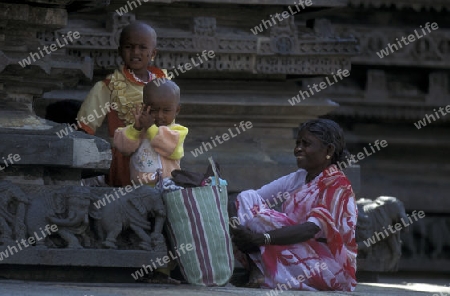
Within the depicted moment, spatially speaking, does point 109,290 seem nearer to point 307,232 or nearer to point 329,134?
point 307,232

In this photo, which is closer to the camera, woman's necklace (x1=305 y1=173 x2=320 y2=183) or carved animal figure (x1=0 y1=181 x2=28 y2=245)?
carved animal figure (x1=0 y1=181 x2=28 y2=245)

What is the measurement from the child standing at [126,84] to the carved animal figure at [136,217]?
0.95m

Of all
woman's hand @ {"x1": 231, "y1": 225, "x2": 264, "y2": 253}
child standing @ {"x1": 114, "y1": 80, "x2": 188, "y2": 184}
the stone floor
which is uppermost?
child standing @ {"x1": 114, "y1": 80, "x2": 188, "y2": 184}

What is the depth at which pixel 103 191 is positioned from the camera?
337 inches

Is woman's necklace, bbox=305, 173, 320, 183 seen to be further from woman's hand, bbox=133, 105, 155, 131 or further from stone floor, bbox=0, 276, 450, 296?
woman's hand, bbox=133, 105, 155, 131

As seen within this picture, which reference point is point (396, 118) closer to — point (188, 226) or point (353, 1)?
point (353, 1)

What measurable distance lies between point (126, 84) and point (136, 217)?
138 cm

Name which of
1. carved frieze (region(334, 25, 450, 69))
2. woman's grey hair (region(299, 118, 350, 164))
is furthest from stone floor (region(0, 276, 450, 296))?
carved frieze (region(334, 25, 450, 69))

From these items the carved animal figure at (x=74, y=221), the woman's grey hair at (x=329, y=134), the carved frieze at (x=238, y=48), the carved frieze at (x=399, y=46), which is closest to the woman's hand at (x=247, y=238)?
the woman's grey hair at (x=329, y=134)

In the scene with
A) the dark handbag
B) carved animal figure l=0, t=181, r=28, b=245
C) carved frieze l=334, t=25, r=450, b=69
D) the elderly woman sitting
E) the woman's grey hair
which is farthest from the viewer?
carved frieze l=334, t=25, r=450, b=69

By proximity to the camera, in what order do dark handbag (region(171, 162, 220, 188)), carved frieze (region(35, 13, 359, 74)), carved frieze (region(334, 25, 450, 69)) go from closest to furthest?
dark handbag (region(171, 162, 220, 188))
carved frieze (region(35, 13, 359, 74))
carved frieze (region(334, 25, 450, 69))

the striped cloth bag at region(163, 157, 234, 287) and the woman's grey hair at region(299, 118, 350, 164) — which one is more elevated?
the woman's grey hair at region(299, 118, 350, 164)

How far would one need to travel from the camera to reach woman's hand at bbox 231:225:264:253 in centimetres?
866

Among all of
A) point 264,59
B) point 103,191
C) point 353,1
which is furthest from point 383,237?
point 103,191
